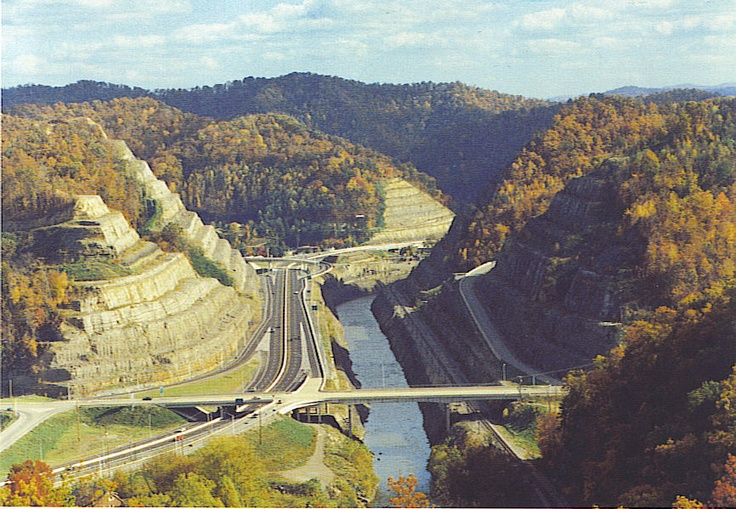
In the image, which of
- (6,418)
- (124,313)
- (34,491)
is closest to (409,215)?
(124,313)

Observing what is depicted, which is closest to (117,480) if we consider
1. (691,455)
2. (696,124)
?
(691,455)

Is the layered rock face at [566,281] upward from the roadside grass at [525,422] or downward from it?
upward

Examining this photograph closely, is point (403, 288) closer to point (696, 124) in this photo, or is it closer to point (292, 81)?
point (696, 124)

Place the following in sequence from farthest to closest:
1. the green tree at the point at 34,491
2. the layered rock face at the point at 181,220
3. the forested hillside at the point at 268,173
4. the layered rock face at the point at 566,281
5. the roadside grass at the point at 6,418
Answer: the forested hillside at the point at 268,173
the layered rock face at the point at 181,220
the layered rock face at the point at 566,281
the roadside grass at the point at 6,418
the green tree at the point at 34,491

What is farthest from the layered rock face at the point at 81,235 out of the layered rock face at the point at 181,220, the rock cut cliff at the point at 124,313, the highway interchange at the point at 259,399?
the layered rock face at the point at 181,220

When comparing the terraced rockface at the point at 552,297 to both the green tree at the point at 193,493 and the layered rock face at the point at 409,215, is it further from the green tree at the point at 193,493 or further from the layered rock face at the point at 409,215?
the layered rock face at the point at 409,215

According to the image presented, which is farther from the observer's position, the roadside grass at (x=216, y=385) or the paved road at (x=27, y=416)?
the roadside grass at (x=216, y=385)

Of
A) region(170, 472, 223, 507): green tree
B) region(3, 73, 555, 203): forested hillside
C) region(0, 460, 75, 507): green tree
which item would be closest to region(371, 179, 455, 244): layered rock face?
region(3, 73, 555, 203): forested hillside
